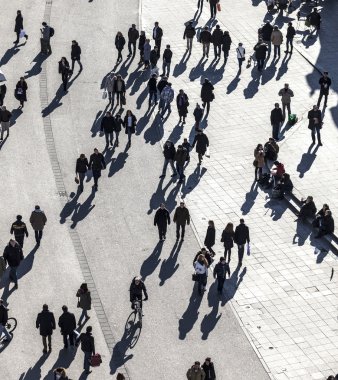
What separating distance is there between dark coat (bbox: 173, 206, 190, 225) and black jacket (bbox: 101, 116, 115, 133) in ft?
21.9

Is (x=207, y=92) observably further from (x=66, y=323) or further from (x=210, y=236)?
(x=66, y=323)

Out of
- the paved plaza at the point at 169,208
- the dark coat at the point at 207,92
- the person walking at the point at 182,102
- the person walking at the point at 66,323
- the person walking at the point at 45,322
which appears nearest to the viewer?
the person walking at the point at 45,322

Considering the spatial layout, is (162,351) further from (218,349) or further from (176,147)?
(176,147)

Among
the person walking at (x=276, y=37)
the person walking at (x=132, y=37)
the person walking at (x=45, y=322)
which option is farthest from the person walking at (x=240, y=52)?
the person walking at (x=45, y=322)

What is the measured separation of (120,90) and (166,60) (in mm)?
3586

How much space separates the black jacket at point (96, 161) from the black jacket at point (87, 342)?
9.85 m

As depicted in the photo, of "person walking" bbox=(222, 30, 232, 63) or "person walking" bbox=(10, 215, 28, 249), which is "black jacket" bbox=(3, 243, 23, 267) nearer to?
"person walking" bbox=(10, 215, 28, 249)

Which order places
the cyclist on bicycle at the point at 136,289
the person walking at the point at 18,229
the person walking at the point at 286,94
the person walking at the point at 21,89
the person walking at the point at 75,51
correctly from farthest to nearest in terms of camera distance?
the person walking at the point at 75,51, the person walking at the point at 21,89, the person walking at the point at 286,94, the person walking at the point at 18,229, the cyclist on bicycle at the point at 136,289

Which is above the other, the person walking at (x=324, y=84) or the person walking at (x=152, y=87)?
the person walking at (x=324, y=84)

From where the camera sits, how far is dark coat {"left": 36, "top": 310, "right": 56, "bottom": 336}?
114 ft

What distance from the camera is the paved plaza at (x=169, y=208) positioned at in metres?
35.8

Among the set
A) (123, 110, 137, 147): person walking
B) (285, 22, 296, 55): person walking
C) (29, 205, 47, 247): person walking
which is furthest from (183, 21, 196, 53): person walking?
(29, 205, 47, 247): person walking

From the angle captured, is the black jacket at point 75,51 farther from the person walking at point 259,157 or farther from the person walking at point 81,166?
the person walking at point 259,157

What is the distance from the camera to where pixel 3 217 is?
41.7 metres
